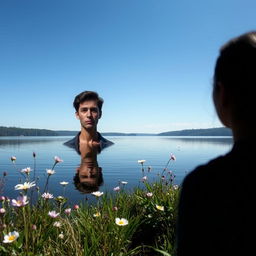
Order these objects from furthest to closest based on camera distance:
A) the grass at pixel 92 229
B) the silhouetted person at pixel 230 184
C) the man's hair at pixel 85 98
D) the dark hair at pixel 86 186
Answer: the man's hair at pixel 85 98
the dark hair at pixel 86 186
the grass at pixel 92 229
the silhouetted person at pixel 230 184

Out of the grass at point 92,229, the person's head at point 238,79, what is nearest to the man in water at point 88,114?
the grass at point 92,229

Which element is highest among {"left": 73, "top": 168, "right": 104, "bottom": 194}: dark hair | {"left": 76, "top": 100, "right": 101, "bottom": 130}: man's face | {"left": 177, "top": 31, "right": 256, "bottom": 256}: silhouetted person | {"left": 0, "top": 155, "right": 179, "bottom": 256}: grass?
{"left": 76, "top": 100, "right": 101, "bottom": 130}: man's face

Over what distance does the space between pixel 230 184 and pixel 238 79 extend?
0.52 m

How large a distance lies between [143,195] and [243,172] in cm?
428

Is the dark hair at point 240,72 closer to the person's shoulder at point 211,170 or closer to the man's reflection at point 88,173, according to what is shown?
the person's shoulder at point 211,170

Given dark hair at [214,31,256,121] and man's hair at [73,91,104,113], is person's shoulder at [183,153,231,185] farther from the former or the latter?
man's hair at [73,91,104,113]

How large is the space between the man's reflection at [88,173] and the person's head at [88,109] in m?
1.42

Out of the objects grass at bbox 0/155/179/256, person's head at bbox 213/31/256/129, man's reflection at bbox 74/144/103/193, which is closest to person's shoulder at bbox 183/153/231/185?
person's head at bbox 213/31/256/129

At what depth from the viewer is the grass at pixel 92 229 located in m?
3.03

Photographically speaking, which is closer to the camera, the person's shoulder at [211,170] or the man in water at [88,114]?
the person's shoulder at [211,170]

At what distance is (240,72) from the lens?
1353 millimetres

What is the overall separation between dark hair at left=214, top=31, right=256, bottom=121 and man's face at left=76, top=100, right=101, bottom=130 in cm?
972

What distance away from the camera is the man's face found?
11.0 metres

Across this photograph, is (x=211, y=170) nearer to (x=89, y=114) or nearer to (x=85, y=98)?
(x=89, y=114)
